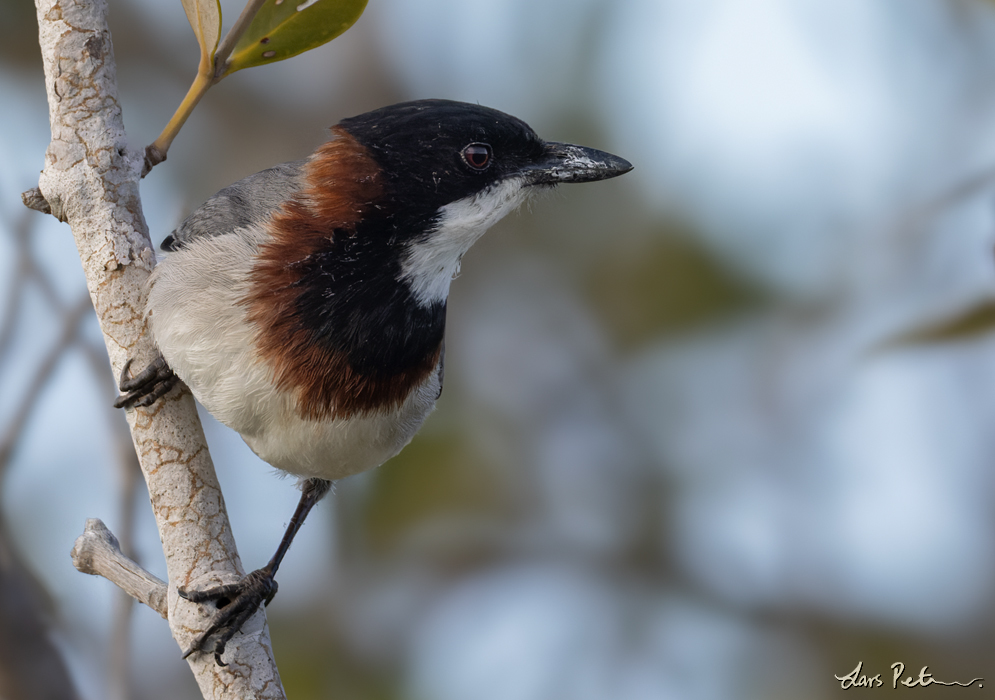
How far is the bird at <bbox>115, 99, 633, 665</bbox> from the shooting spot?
82.0 inches

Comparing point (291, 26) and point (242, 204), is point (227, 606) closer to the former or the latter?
point (242, 204)

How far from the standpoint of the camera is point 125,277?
205 cm

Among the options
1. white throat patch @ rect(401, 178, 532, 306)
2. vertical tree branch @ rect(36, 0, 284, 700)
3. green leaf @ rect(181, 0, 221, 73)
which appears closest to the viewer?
green leaf @ rect(181, 0, 221, 73)

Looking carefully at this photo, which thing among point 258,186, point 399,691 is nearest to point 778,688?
point 399,691

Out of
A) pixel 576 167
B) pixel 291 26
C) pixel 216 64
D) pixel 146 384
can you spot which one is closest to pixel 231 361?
pixel 146 384

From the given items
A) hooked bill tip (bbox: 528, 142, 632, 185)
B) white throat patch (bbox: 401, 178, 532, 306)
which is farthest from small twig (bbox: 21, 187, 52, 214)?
hooked bill tip (bbox: 528, 142, 632, 185)

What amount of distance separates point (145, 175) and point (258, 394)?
60 cm

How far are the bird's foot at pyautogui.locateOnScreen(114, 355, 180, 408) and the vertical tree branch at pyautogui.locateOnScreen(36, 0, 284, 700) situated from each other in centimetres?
3

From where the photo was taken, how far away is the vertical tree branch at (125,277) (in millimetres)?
1938

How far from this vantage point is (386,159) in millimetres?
2215

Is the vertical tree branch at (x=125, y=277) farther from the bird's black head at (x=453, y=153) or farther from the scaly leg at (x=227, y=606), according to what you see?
the bird's black head at (x=453, y=153)

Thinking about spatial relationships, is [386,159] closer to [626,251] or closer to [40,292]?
[40,292]

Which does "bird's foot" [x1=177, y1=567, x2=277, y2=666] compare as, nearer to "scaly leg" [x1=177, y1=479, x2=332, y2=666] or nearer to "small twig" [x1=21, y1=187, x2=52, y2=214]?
"scaly leg" [x1=177, y1=479, x2=332, y2=666]

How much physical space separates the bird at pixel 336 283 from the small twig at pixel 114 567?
0.17 m
